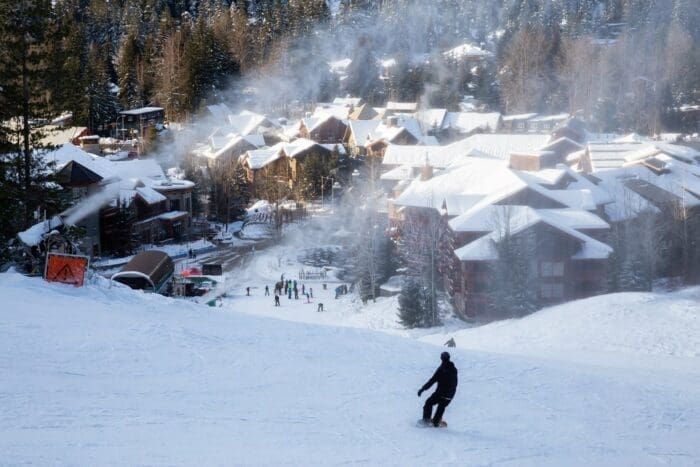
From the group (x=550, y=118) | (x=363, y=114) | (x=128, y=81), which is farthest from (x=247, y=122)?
(x=550, y=118)

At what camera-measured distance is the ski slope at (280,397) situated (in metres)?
6.79

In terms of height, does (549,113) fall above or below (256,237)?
above

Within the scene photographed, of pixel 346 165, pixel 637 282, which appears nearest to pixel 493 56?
pixel 346 165

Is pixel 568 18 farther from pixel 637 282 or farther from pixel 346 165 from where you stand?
pixel 637 282

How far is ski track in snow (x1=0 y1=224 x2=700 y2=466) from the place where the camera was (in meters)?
6.80

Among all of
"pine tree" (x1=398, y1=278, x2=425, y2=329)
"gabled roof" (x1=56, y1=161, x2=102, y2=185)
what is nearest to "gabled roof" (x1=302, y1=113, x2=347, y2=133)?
"gabled roof" (x1=56, y1=161, x2=102, y2=185)

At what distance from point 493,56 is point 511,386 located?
247 feet

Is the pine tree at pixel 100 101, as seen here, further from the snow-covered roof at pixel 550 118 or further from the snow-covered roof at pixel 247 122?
the snow-covered roof at pixel 550 118

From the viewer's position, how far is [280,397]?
8.37 meters

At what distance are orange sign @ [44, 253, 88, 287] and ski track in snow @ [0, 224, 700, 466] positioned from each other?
0.22 meters

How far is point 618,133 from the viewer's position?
5938 centimetres

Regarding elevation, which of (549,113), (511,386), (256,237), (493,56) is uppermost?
(493,56)

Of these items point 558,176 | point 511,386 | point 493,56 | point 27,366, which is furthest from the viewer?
point 493,56

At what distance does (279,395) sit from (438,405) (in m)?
1.89
